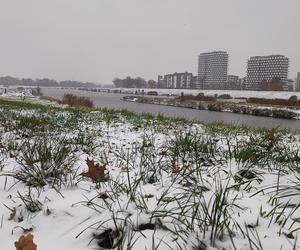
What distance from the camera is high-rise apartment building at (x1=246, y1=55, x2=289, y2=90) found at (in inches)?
4338

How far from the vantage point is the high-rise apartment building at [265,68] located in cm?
11019

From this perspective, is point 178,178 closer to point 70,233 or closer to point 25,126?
point 70,233

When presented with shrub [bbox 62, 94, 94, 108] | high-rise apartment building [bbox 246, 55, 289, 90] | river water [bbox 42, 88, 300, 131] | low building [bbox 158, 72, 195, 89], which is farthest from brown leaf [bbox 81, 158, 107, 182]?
low building [bbox 158, 72, 195, 89]

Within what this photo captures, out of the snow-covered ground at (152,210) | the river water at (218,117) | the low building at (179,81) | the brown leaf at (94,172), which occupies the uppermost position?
the low building at (179,81)

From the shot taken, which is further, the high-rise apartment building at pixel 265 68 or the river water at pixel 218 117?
the high-rise apartment building at pixel 265 68

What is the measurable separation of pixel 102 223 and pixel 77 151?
2485 mm

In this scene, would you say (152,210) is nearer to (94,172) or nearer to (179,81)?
(94,172)

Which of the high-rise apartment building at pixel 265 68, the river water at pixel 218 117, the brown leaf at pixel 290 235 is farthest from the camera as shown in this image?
the high-rise apartment building at pixel 265 68

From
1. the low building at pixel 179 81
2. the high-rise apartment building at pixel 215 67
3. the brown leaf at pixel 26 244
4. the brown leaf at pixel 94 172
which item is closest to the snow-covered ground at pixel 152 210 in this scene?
the brown leaf at pixel 94 172

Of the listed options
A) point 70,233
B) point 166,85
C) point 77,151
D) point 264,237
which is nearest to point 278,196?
point 264,237

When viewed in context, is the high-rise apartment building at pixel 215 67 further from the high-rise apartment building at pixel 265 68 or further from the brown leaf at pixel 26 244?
the brown leaf at pixel 26 244

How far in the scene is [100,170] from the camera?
8.31ft

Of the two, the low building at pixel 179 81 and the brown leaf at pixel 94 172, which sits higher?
the low building at pixel 179 81

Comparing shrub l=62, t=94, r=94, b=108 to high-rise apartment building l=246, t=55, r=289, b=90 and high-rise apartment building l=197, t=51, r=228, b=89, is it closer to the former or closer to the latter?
high-rise apartment building l=246, t=55, r=289, b=90
